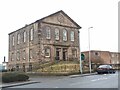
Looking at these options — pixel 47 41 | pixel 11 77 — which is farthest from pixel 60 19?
pixel 11 77

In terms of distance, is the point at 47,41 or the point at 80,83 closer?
the point at 80,83

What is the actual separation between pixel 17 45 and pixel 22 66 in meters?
6.40

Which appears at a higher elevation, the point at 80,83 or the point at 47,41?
the point at 47,41

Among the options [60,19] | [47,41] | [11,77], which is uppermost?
[60,19]

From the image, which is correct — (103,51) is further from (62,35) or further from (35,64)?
(35,64)

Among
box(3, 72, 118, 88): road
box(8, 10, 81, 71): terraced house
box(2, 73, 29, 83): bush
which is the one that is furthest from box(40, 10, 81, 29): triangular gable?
box(3, 72, 118, 88): road

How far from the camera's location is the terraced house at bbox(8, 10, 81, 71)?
5372 cm

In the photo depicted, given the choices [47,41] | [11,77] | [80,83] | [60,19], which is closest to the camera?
[80,83]

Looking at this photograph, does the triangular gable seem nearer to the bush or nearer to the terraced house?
the terraced house

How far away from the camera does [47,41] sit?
5462cm

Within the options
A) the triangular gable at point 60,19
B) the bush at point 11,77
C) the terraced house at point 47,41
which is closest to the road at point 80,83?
the bush at point 11,77

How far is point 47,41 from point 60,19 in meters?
6.33

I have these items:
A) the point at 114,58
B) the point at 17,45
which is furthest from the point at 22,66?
the point at 114,58

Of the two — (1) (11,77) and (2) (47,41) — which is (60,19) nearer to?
(2) (47,41)
